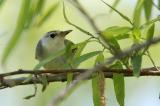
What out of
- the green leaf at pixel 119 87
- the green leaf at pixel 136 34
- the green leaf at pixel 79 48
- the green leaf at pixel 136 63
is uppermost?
the green leaf at pixel 136 34

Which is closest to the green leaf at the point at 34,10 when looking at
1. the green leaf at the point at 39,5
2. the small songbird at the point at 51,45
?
the green leaf at the point at 39,5

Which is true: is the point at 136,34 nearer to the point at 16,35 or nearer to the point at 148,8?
the point at 148,8

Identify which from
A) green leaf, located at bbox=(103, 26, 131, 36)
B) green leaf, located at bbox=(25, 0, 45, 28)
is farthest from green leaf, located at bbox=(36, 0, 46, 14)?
green leaf, located at bbox=(103, 26, 131, 36)

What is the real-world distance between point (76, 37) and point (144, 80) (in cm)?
26

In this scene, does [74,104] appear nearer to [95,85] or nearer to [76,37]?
[76,37]

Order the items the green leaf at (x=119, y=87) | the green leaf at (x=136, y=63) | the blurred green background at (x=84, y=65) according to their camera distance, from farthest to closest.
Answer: the blurred green background at (x=84, y=65) < the green leaf at (x=119, y=87) < the green leaf at (x=136, y=63)

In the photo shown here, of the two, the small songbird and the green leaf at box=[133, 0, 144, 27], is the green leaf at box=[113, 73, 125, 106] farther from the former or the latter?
the small songbird

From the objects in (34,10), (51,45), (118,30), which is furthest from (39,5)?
(51,45)

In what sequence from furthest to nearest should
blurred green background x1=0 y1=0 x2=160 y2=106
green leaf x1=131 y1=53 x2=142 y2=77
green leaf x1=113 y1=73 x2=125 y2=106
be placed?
blurred green background x1=0 y1=0 x2=160 y2=106 → green leaf x1=113 y1=73 x2=125 y2=106 → green leaf x1=131 y1=53 x2=142 y2=77

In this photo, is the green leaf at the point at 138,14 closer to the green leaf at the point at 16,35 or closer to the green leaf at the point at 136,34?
the green leaf at the point at 136,34

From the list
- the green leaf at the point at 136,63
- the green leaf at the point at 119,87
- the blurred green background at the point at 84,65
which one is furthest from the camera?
the blurred green background at the point at 84,65

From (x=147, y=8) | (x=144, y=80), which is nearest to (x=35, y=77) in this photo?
(x=147, y=8)

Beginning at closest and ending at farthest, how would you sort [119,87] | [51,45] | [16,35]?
[16,35]
[119,87]
[51,45]

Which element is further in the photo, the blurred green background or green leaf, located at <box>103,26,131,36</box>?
the blurred green background
